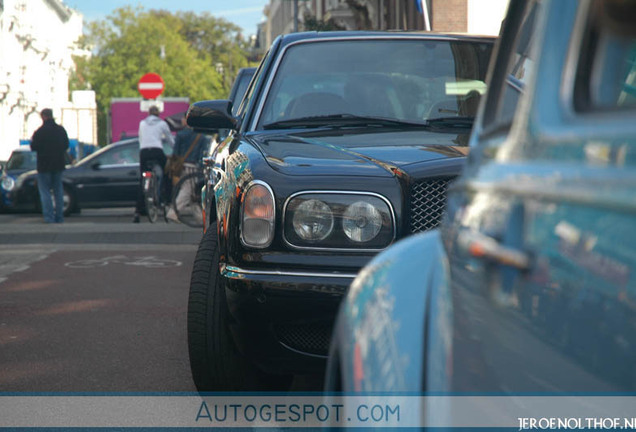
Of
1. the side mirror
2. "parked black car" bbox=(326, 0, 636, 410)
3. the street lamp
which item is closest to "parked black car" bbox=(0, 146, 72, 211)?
the side mirror

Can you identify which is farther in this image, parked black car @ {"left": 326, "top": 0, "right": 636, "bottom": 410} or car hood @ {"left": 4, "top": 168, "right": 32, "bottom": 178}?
car hood @ {"left": 4, "top": 168, "right": 32, "bottom": 178}

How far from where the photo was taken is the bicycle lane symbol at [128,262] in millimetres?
10961

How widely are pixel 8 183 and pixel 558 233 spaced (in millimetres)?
21817

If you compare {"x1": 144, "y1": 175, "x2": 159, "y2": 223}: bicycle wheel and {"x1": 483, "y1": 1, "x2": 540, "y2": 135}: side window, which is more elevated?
{"x1": 483, "y1": 1, "x2": 540, "y2": 135}: side window

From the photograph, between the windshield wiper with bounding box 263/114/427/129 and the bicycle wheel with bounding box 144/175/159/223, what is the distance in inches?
449


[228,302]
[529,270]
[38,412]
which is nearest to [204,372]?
[228,302]

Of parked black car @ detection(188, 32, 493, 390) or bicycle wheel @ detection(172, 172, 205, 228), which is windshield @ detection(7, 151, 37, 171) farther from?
parked black car @ detection(188, 32, 493, 390)

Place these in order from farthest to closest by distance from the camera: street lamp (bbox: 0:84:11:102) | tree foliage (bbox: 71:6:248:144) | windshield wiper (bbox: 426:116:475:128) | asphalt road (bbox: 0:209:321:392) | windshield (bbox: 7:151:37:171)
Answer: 1. tree foliage (bbox: 71:6:248:144)
2. street lamp (bbox: 0:84:11:102)
3. windshield (bbox: 7:151:37:171)
4. asphalt road (bbox: 0:209:321:392)
5. windshield wiper (bbox: 426:116:475:128)

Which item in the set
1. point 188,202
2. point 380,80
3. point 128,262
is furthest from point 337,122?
point 188,202

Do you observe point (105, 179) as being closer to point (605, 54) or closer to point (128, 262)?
point (128, 262)

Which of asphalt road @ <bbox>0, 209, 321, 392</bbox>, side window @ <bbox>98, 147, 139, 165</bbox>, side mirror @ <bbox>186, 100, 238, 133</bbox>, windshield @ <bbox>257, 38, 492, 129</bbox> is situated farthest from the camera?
side window @ <bbox>98, 147, 139, 165</bbox>

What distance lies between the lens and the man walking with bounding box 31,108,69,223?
57.5 feet

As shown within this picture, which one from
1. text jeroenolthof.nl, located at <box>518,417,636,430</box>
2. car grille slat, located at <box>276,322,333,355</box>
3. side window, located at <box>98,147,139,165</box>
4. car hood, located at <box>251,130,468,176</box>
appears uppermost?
car hood, located at <box>251,130,468,176</box>

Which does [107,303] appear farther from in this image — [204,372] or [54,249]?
[54,249]
